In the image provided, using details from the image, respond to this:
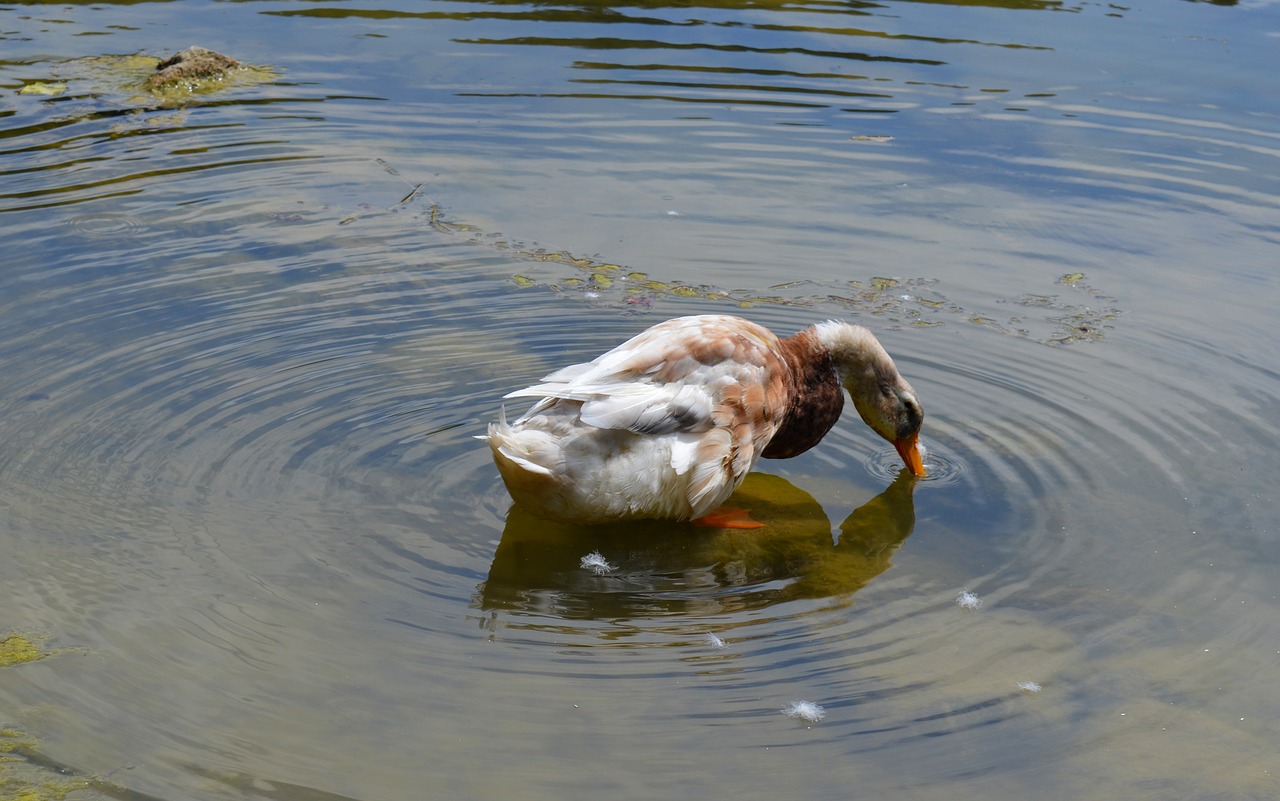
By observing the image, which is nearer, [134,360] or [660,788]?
[660,788]

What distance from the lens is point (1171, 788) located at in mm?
3934

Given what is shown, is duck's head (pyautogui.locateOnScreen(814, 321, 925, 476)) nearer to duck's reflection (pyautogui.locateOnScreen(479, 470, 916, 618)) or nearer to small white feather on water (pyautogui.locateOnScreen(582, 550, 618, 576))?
duck's reflection (pyautogui.locateOnScreen(479, 470, 916, 618))

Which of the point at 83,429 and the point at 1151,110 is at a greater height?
the point at 1151,110

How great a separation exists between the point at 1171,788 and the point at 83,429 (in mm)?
4354

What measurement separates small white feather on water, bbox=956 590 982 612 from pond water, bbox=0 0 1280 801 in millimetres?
64

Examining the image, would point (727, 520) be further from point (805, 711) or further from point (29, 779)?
point (29, 779)

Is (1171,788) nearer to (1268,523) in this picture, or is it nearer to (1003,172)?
(1268,523)

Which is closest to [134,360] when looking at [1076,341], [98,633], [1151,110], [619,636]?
[98,633]

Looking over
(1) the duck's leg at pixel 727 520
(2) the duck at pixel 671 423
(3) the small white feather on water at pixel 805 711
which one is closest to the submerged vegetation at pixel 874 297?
(2) the duck at pixel 671 423

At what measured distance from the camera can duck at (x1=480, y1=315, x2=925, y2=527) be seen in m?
4.96

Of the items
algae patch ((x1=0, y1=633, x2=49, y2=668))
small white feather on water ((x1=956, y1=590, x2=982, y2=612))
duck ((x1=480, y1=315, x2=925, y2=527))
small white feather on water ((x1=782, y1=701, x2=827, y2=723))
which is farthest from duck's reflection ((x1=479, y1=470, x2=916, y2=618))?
algae patch ((x1=0, y1=633, x2=49, y2=668))

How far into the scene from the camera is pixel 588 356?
656cm

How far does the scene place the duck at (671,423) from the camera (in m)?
4.96

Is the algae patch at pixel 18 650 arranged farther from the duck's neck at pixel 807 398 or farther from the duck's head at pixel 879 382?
the duck's head at pixel 879 382
